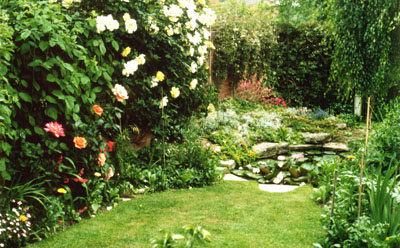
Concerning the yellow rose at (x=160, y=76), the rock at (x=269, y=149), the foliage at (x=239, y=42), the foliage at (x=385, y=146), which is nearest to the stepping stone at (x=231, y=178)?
the rock at (x=269, y=149)

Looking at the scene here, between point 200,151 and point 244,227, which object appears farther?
point 200,151

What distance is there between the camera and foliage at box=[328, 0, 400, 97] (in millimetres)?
6027

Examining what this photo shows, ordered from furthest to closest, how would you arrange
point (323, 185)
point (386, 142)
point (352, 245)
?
point (323, 185), point (386, 142), point (352, 245)

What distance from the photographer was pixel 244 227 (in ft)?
11.2

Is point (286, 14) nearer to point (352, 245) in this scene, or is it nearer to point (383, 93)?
point (383, 93)

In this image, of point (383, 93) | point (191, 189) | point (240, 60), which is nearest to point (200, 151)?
point (191, 189)

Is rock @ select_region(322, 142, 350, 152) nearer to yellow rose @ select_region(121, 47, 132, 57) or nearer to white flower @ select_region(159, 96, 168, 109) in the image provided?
white flower @ select_region(159, 96, 168, 109)

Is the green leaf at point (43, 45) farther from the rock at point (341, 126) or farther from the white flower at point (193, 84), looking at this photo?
the rock at point (341, 126)

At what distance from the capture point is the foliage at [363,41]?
6.03m

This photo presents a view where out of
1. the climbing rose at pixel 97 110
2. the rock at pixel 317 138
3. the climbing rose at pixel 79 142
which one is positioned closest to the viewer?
the climbing rose at pixel 79 142

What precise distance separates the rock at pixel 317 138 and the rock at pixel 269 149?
0.78 meters

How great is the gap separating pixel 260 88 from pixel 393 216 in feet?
23.5

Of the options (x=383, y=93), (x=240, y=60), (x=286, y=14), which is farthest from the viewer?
(x=286, y=14)

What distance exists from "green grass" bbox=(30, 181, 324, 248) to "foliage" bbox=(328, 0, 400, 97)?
284 centimetres
